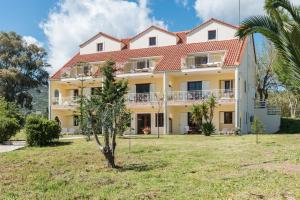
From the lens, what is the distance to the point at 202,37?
39.6m

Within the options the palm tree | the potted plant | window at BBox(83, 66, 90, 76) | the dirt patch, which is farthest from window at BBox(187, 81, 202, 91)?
the palm tree

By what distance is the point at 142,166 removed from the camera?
14.4 meters

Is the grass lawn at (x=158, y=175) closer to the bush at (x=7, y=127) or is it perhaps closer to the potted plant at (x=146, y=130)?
the bush at (x=7, y=127)

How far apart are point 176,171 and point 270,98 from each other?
49.4m

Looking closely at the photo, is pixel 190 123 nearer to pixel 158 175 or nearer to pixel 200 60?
pixel 200 60

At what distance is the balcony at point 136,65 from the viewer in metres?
39.5

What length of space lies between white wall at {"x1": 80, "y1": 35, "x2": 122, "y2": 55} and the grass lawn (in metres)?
26.4

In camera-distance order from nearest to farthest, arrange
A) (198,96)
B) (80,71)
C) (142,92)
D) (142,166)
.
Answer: (142,166), (198,96), (142,92), (80,71)

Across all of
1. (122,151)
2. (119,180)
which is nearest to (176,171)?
(119,180)

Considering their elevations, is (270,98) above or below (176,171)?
above

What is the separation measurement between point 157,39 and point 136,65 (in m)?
3.61

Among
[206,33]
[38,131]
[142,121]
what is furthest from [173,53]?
[38,131]

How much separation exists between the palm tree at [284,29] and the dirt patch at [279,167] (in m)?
2.57

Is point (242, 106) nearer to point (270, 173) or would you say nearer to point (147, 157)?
point (147, 157)
